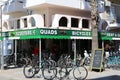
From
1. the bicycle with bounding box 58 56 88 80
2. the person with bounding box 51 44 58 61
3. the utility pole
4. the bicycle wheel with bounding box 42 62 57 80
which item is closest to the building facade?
the person with bounding box 51 44 58 61

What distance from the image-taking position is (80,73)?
13984 mm

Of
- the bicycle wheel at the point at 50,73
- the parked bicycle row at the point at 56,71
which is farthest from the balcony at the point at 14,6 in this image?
the bicycle wheel at the point at 50,73

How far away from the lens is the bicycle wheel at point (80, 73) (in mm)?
13883

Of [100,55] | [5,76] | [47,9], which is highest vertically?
[47,9]

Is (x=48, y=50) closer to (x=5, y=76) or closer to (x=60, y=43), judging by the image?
(x=60, y=43)

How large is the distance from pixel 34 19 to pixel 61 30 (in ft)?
9.70

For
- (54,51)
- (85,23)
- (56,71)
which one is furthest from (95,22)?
→ (85,23)

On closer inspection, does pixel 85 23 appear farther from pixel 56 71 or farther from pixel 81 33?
pixel 56 71

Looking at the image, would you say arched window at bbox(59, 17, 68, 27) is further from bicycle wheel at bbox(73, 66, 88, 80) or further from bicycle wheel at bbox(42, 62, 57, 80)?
bicycle wheel at bbox(73, 66, 88, 80)

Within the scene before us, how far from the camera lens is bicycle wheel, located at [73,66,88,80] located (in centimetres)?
1388

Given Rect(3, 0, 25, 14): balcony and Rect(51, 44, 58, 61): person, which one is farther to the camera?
Rect(3, 0, 25, 14): balcony

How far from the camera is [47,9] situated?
22.4 m

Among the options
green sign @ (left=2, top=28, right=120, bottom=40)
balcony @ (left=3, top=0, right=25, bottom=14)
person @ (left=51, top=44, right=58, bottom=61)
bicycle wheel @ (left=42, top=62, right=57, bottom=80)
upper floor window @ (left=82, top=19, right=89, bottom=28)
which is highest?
balcony @ (left=3, top=0, right=25, bottom=14)

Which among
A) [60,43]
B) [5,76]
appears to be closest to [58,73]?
[5,76]
